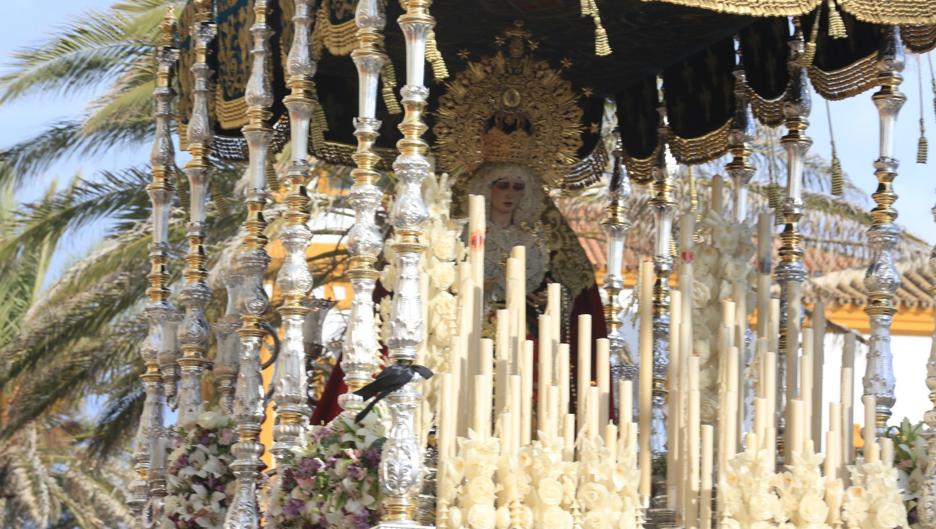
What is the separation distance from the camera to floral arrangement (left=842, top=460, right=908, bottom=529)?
41.4 feet

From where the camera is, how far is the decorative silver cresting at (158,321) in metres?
16.1

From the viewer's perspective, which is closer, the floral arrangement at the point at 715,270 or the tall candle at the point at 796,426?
the tall candle at the point at 796,426

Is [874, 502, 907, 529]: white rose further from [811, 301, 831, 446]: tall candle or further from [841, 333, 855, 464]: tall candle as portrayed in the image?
[811, 301, 831, 446]: tall candle

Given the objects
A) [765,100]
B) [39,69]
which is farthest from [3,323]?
[765,100]

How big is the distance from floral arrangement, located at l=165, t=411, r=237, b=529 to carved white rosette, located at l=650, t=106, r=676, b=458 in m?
3.22

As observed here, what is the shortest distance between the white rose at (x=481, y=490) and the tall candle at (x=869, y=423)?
2372mm

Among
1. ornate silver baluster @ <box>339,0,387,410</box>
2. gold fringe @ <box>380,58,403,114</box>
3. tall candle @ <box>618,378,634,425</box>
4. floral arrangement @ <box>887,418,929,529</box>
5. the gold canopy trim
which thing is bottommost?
floral arrangement @ <box>887,418,929,529</box>

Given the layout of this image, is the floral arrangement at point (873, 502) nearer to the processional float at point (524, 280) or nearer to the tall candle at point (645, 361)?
the processional float at point (524, 280)

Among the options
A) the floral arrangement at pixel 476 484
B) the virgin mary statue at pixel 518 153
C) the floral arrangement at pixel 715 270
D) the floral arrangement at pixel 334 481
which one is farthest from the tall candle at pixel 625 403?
the virgin mary statue at pixel 518 153

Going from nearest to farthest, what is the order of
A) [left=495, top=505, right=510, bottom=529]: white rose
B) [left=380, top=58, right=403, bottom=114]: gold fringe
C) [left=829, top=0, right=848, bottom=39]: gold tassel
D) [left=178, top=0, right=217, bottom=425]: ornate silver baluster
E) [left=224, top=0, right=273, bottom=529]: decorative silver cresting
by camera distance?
[left=495, top=505, right=510, bottom=529]: white rose
[left=829, top=0, right=848, bottom=39]: gold tassel
[left=380, top=58, right=403, bottom=114]: gold fringe
[left=224, top=0, right=273, bottom=529]: decorative silver cresting
[left=178, top=0, right=217, bottom=425]: ornate silver baluster

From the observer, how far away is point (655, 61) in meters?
16.7

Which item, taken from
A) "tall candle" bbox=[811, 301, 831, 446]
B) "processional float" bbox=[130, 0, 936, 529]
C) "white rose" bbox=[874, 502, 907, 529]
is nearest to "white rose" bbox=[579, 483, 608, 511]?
"processional float" bbox=[130, 0, 936, 529]

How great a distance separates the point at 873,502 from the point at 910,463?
114cm

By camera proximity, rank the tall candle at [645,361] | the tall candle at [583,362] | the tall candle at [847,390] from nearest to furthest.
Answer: the tall candle at [583,362]
the tall candle at [847,390]
the tall candle at [645,361]
